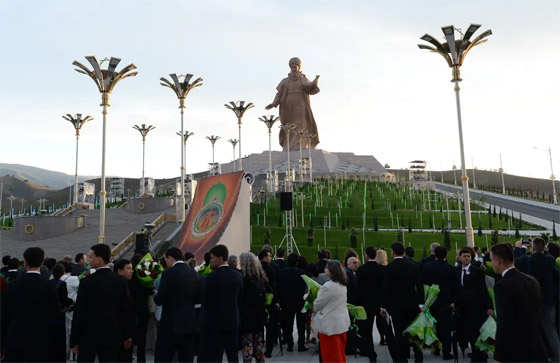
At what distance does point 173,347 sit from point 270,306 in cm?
242

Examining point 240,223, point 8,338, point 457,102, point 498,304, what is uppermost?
point 457,102

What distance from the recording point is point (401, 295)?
6.20 m

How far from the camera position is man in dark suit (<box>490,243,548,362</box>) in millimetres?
3800

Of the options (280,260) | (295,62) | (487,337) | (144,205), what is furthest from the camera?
(295,62)

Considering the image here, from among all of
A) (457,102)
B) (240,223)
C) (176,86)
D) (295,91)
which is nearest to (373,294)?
(240,223)

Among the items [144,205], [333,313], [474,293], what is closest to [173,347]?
[333,313]

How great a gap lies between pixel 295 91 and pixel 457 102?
44.1m

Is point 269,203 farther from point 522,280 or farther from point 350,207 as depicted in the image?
point 522,280

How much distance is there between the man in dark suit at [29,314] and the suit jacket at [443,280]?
5468 millimetres

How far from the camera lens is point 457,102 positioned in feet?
46.4

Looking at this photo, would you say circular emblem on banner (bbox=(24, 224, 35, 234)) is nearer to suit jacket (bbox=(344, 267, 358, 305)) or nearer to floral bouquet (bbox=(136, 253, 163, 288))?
floral bouquet (bbox=(136, 253, 163, 288))

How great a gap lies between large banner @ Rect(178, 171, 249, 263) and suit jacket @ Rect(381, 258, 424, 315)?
7282 mm

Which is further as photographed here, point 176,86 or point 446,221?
point 446,221

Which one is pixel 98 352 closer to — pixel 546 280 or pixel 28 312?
pixel 28 312
